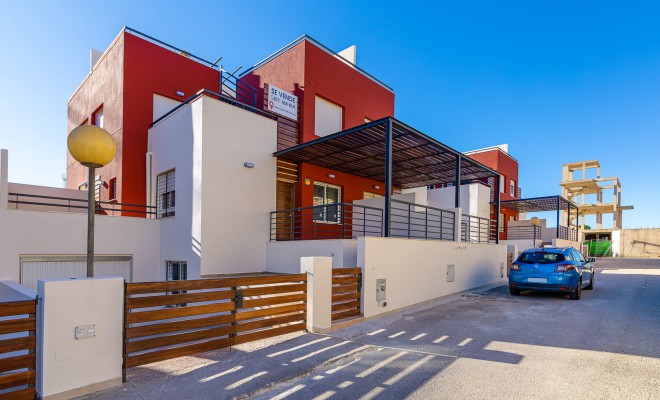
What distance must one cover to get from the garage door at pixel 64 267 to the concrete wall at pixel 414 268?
6.50 m

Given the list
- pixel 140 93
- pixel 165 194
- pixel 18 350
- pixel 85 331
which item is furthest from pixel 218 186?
pixel 18 350

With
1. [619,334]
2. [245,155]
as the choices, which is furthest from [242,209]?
[619,334]

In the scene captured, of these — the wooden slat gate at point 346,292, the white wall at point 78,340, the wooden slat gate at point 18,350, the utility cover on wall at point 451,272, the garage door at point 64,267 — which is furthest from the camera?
the utility cover on wall at point 451,272

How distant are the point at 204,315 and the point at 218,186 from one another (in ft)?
14.8

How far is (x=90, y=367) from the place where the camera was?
3.72m

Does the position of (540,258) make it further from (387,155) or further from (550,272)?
(387,155)

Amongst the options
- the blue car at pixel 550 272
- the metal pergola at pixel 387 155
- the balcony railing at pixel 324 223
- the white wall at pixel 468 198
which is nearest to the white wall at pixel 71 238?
the balcony railing at pixel 324 223

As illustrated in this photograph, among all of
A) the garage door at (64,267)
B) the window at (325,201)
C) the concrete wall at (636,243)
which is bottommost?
the concrete wall at (636,243)

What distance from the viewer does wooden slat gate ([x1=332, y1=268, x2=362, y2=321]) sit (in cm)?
673

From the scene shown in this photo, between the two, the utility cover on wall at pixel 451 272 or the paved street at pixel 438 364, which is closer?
the paved street at pixel 438 364

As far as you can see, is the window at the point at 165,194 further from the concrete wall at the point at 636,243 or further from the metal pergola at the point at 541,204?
the concrete wall at the point at 636,243

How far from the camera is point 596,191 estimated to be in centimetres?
3753

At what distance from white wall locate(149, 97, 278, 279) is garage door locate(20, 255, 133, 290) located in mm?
1093

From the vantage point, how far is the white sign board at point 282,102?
430 inches
